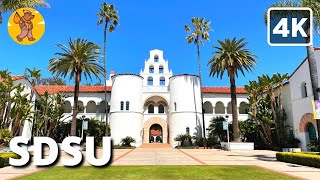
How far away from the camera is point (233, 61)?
3456 centimetres

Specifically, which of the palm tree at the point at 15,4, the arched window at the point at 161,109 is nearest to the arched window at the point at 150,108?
the arched window at the point at 161,109

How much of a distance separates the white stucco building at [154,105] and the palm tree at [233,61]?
1009 centimetres

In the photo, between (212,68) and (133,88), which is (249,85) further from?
(133,88)

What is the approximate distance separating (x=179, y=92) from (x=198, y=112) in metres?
4.65

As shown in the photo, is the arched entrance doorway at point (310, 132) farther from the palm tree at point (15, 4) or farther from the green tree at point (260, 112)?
the palm tree at point (15, 4)

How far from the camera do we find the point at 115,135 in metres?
42.2

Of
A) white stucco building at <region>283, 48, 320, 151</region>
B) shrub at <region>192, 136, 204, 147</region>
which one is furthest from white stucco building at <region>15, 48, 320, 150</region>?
white stucco building at <region>283, 48, 320, 151</region>

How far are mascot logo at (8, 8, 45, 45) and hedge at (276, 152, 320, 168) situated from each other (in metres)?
16.5

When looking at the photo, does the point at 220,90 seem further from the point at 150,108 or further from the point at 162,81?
the point at 150,108

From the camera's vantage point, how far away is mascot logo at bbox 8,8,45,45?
39.3ft

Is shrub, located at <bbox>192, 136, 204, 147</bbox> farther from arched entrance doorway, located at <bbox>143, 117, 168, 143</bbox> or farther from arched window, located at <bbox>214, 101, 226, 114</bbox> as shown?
arched window, located at <bbox>214, 101, 226, 114</bbox>

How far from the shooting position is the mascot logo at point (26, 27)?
11992mm

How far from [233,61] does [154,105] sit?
62.1 ft

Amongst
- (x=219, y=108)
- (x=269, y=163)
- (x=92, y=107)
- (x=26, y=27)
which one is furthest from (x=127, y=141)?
(x=26, y=27)
